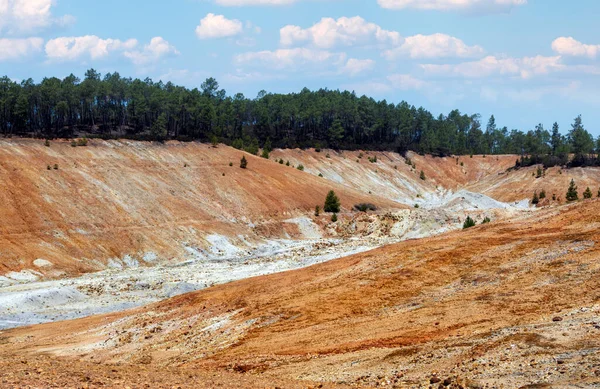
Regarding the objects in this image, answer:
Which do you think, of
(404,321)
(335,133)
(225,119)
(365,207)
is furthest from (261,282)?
(335,133)

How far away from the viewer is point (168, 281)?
175ft

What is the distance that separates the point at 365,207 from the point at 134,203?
3211cm

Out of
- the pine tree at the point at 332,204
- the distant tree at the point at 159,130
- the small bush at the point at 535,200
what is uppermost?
the distant tree at the point at 159,130

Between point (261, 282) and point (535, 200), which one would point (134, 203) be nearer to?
point (261, 282)

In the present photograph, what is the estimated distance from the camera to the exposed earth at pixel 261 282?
70.1 ft

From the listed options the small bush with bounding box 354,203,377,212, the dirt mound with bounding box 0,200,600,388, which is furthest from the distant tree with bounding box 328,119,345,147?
the dirt mound with bounding box 0,200,600,388

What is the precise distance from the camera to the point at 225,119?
13400 centimetres

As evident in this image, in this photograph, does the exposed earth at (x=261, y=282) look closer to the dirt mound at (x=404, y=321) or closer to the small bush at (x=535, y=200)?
the dirt mound at (x=404, y=321)

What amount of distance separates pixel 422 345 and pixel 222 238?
52.6 m

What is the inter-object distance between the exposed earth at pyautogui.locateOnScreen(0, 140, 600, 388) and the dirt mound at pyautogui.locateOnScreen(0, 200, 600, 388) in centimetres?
12

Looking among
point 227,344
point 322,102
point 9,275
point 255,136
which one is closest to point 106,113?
point 255,136

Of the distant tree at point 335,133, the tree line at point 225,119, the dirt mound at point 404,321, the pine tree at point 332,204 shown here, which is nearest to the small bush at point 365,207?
the pine tree at point 332,204

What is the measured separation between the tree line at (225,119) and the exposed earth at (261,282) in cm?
1836

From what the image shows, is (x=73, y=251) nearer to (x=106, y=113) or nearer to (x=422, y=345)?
(x=422, y=345)
